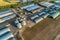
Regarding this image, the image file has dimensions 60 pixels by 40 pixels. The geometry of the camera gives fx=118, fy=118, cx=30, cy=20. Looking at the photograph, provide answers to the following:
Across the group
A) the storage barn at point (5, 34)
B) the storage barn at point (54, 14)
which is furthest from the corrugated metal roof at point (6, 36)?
the storage barn at point (54, 14)

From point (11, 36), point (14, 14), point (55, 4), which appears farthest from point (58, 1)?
point (11, 36)

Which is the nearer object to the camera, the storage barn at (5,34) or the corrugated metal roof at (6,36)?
the corrugated metal roof at (6,36)

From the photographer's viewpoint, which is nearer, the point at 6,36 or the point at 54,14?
the point at 6,36

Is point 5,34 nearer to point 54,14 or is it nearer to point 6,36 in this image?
point 6,36

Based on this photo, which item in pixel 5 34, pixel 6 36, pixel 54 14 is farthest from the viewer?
pixel 54 14

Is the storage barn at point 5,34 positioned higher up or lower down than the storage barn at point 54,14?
higher up

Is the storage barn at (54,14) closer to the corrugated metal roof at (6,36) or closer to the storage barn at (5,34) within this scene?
the storage barn at (5,34)

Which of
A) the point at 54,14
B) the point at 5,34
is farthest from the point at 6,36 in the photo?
the point at 54,14

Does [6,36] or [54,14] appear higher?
[6,36]

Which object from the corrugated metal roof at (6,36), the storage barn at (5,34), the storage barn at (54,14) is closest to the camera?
the corrugated metal roof at (6,36)

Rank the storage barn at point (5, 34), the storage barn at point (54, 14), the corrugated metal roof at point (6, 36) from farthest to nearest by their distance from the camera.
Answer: the storage barn at point (54, 14) < the storage barn at point (5, 34) < the corrugated metal roof at point (6, 36)

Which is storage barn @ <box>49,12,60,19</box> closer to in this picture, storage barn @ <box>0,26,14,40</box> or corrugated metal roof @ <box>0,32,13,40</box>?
storage barn @ <box>0,26,14,40</box>

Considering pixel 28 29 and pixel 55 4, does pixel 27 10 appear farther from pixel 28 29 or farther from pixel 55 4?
pixel 55 4
